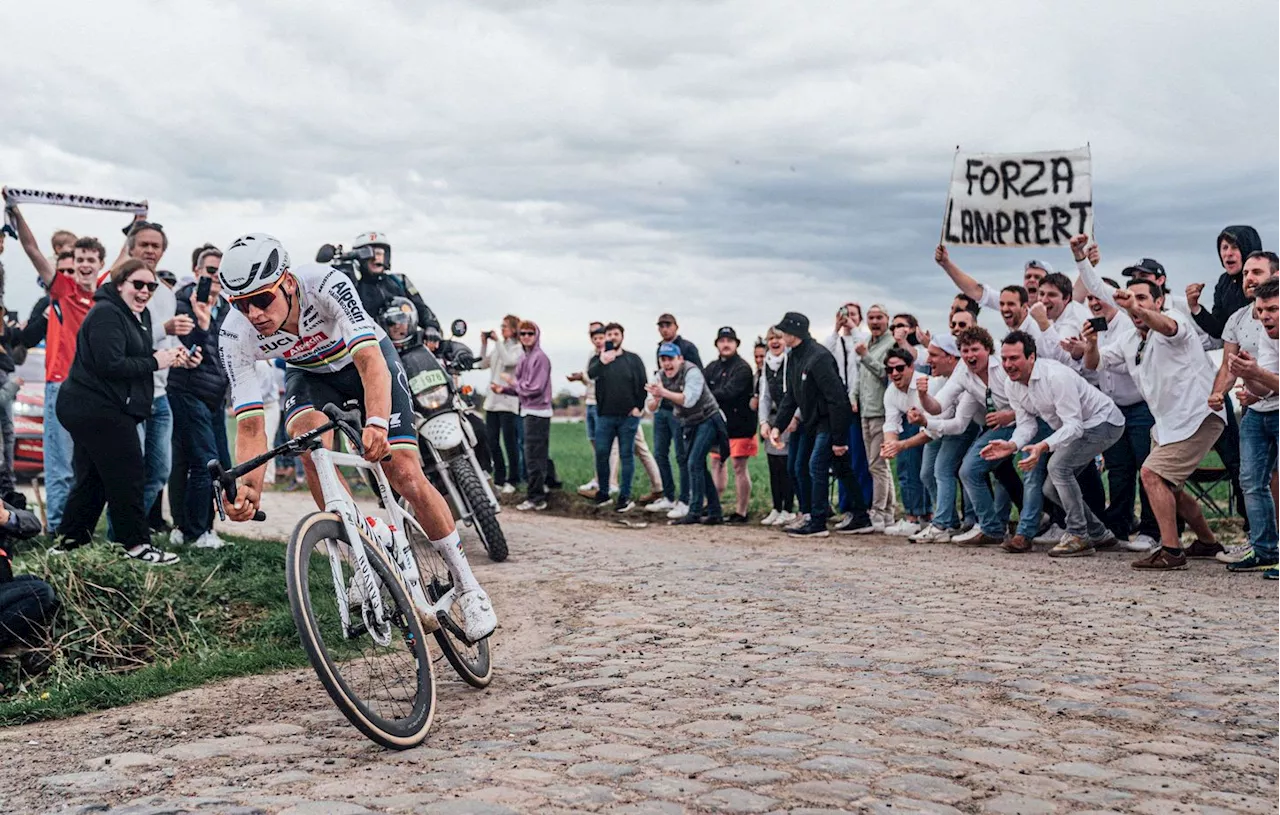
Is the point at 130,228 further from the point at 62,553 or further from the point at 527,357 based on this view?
the point at 527,357

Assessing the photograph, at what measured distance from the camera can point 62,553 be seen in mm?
9203

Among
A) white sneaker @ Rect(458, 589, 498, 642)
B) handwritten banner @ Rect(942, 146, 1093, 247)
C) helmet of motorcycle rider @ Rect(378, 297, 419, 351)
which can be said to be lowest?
white sneaker @ Rect(458, 589, 498, 642)

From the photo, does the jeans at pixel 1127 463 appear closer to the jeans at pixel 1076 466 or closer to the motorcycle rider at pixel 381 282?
the jeans at pixel 1076 466

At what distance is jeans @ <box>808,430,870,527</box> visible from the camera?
14.1 meters

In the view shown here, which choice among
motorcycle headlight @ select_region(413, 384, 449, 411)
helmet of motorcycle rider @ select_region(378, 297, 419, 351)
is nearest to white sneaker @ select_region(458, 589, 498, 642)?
motorcycle headlight @ select_region(413, 384, 449, 411)

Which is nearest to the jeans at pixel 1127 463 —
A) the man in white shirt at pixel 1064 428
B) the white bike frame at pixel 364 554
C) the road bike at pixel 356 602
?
the man in white shirt at pixel 1064 428

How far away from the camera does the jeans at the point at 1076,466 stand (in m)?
11.9

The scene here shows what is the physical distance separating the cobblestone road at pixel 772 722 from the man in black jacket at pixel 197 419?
3192 mm

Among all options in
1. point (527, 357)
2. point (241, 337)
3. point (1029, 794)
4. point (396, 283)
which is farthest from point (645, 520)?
point (1029, 794)

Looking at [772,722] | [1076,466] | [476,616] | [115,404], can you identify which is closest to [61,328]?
[115,404]

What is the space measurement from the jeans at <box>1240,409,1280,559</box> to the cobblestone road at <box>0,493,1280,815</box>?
1027 millimetres

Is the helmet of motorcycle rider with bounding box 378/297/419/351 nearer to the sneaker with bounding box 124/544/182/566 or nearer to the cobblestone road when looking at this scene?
the sneaker with bounding box 124/544/182/566

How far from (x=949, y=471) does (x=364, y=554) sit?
344 inches

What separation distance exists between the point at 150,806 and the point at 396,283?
9152 mm
